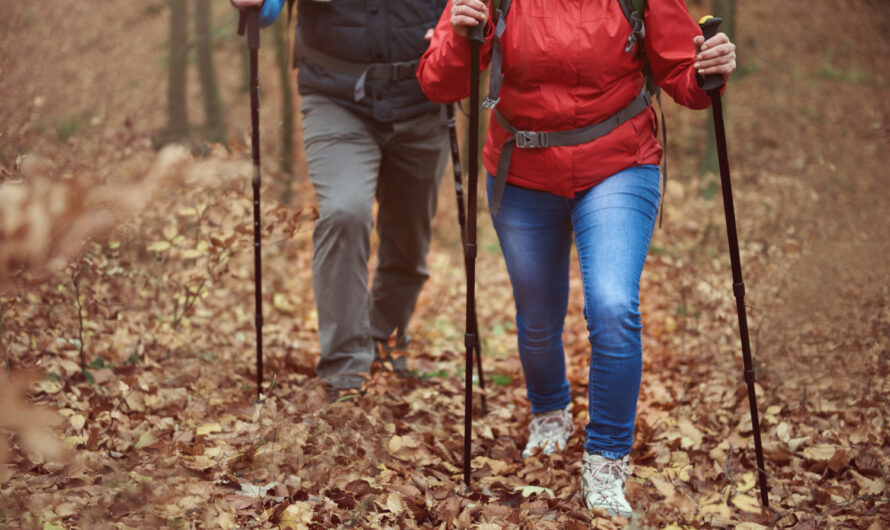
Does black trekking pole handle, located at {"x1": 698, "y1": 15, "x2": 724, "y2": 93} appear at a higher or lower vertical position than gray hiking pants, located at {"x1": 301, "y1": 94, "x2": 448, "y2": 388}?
higher

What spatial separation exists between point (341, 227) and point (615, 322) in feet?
5.14

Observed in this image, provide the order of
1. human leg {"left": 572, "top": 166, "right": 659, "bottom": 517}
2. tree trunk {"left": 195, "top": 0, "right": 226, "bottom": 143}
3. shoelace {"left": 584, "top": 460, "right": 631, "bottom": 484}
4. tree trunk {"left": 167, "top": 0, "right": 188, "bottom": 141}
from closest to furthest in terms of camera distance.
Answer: human leg {"left": 572, "top": 166, "right": 659, "bottom": 517}
shoelace {"left": 584, "top": 460, "right": 631, "bottom": 484}
tree trunk {"left": 167, "top": 0, "right": 188, "bottom": 141}
tree trunk {"left": 195, "top": 0, "right": 226, "bottom": 143}

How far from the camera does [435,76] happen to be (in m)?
3.21

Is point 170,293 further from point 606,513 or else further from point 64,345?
point 606,513

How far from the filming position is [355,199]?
3.84m

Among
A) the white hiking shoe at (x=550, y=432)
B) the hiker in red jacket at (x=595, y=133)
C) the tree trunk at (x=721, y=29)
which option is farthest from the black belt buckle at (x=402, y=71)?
the tree trunk at (x=721, y=29)

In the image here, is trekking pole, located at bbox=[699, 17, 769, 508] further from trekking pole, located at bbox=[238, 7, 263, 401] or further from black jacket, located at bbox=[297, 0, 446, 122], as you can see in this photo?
trekking pole, located at bbox=[238, 7, 263, 401]

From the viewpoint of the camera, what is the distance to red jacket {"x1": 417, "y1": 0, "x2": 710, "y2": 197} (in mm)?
3006

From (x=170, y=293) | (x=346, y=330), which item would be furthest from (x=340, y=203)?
(x=170, y=293)

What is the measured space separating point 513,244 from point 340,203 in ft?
3.23

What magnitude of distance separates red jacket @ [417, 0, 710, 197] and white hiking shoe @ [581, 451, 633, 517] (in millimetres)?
1138

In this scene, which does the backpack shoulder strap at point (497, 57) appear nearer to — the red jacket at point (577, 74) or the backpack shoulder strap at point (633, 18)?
the red jacket at point (577, 74)

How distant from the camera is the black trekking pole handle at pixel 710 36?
2.85 metres

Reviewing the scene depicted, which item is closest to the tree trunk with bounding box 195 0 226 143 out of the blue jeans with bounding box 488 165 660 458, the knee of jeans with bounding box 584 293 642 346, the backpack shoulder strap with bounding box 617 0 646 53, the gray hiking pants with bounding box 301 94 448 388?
the gray hiking pants with bounding box 301 94 448 388
